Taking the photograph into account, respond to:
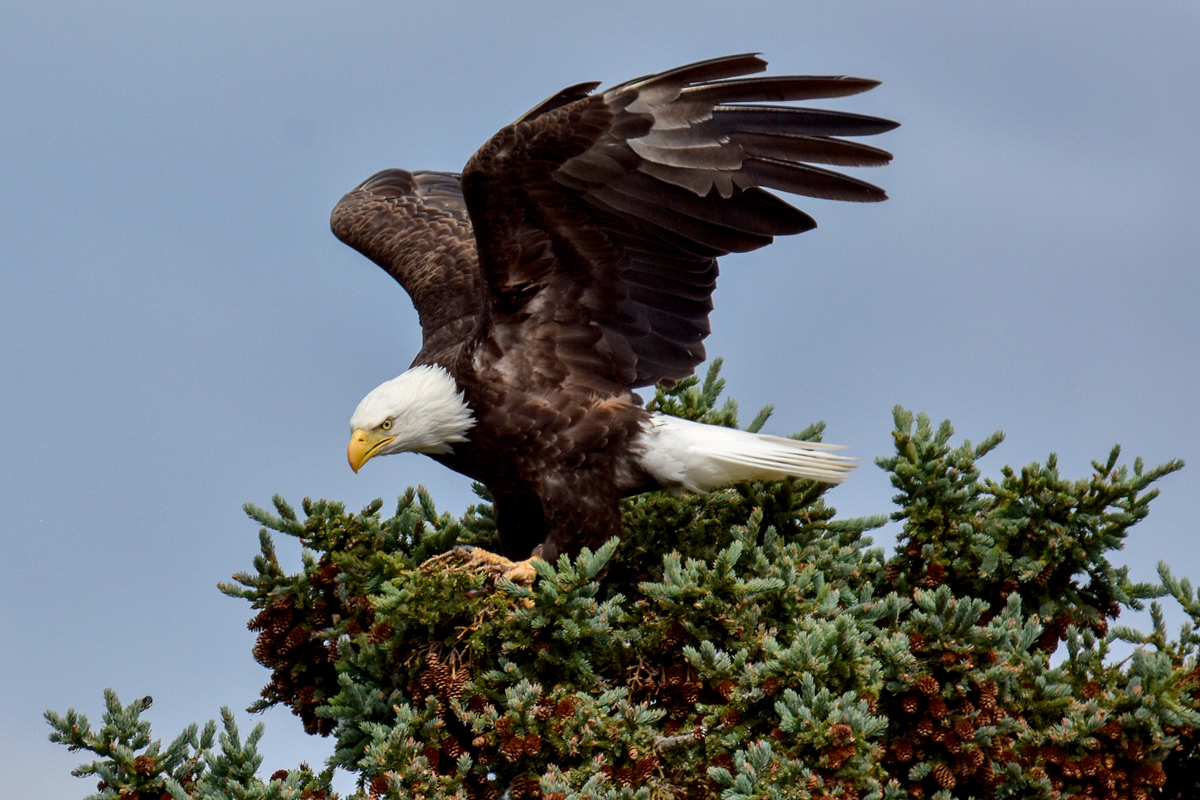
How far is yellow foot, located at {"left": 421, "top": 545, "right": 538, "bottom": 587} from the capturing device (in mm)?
5660

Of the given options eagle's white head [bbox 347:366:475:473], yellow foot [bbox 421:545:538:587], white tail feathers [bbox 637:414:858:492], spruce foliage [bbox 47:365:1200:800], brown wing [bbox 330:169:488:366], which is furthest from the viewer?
brown wing [bbox 330:169:488:366]

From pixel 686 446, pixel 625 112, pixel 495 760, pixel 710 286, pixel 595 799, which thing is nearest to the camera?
pixel 595 799

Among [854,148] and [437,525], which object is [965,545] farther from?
[437,525]

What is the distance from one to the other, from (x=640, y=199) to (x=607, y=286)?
0.53m

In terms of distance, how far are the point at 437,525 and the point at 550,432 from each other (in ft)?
2.70

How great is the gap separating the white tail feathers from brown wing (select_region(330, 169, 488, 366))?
1.11 metres

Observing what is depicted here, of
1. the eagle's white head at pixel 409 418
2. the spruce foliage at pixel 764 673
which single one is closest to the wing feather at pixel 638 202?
the eagle's white head at pixel 409 418

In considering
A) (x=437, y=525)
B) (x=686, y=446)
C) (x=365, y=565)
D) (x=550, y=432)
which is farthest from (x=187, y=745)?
(x=686, y=446)

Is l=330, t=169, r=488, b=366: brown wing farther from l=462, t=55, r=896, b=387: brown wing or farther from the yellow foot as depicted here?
the yellow foot

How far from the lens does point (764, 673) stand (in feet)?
15.8

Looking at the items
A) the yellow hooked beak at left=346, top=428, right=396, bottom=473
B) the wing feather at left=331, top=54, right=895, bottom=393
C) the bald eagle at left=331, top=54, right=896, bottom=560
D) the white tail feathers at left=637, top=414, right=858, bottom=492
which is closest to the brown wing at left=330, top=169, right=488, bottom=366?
the wing feather at left=331, top=54, right=895, bottom=393

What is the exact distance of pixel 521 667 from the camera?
5.12m

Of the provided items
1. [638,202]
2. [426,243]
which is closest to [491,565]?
[638,202]

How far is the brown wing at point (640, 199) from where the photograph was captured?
573cm
